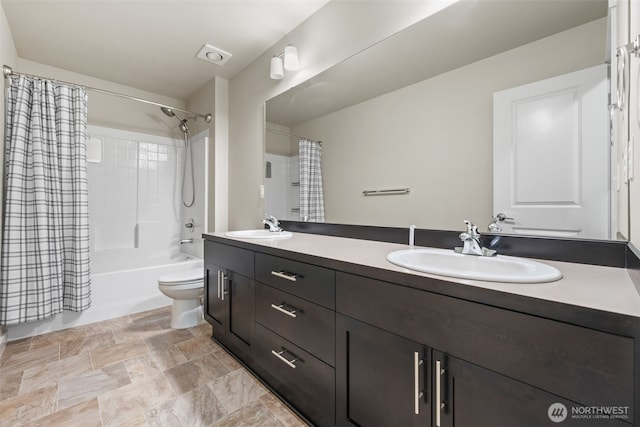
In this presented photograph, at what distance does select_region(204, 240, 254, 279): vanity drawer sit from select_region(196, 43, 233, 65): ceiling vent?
5.27 ft

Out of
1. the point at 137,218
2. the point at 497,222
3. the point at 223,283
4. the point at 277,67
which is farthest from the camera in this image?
the point at 137,218

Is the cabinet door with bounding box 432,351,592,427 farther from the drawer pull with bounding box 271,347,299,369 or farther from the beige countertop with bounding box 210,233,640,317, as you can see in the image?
the drawer pull with bounding box 271,347,299,369

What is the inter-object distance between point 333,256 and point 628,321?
820 mm

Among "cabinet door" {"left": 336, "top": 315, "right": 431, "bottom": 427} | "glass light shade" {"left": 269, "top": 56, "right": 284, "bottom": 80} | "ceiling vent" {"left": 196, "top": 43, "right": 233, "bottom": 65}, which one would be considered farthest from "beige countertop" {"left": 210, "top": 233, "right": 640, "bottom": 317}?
"ceiling vent" {"left": 196, "top": 43, "right": 233, "bottom": 65}

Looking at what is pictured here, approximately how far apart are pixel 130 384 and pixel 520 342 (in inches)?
75.1

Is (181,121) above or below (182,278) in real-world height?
above

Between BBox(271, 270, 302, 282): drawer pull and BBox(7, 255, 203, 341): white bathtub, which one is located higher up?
BBox(271, 270, 302, 282): drawer pull

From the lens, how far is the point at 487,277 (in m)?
0.75

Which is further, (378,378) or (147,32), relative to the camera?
(147,32)

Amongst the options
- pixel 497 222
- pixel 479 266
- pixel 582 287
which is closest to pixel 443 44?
pixel 497 222

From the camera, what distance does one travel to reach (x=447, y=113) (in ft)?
4.35

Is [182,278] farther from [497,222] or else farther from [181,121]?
[497,222]

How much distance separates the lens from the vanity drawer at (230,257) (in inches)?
63.4

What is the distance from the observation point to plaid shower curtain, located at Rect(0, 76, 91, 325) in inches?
79.2
